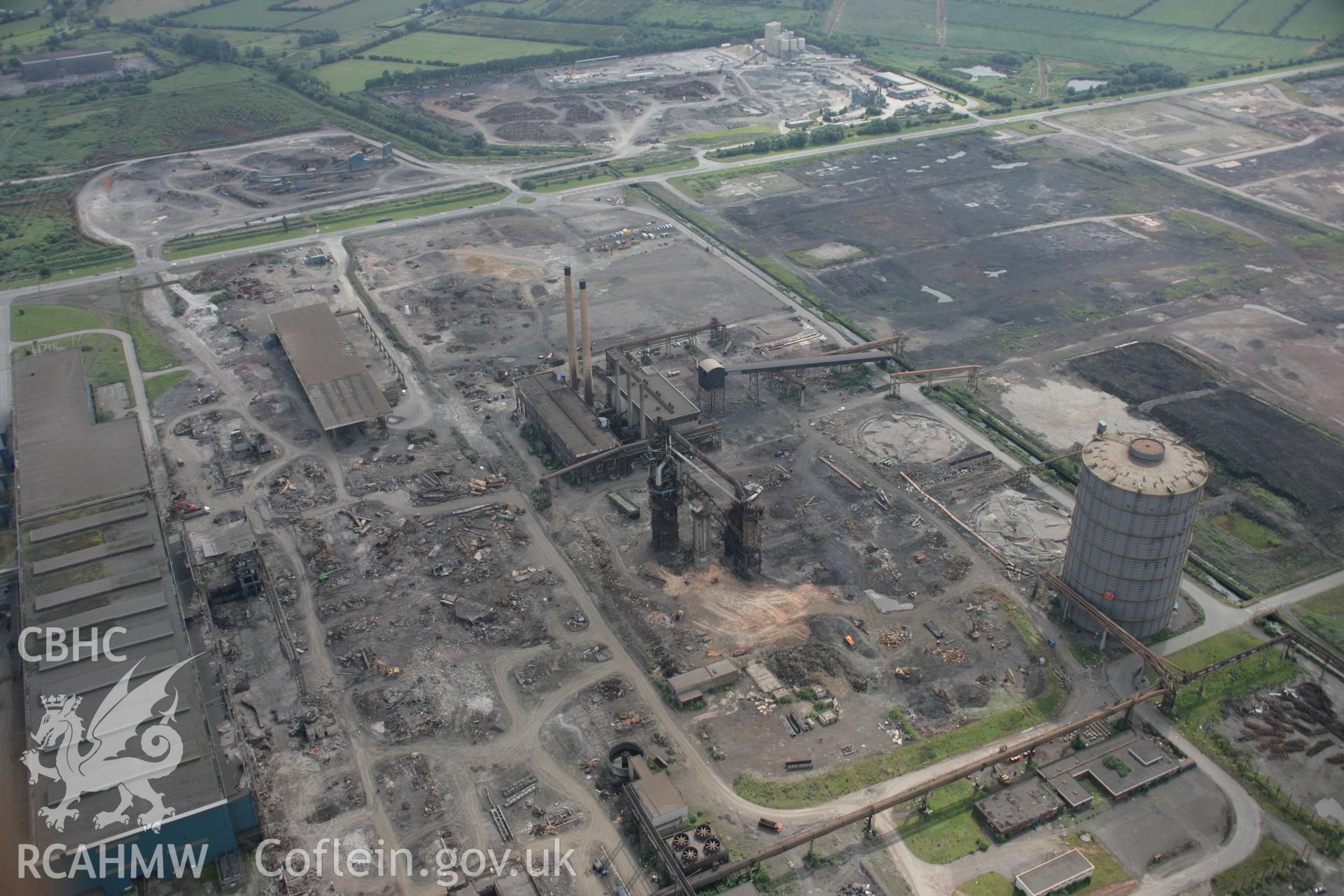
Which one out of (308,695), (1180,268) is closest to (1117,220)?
(1180,268)

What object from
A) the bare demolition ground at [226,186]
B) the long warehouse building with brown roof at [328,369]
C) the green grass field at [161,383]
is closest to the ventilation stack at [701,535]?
the long warehouse building with brown roof at [328,369]

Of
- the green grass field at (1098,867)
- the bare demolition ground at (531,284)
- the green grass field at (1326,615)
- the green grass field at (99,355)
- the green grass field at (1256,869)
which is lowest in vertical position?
the green grass field at (1098,867)

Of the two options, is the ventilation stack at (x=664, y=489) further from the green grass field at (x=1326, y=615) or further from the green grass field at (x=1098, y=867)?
the green grass field at (x=1326, y=615)

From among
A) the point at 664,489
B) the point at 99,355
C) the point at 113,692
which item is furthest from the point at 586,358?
the point at 99,355

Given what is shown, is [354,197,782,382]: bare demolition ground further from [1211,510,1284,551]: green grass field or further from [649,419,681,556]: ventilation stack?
[1211,510,1284,551]: green grass field

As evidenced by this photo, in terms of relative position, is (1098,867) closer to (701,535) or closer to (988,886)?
(988,886)
